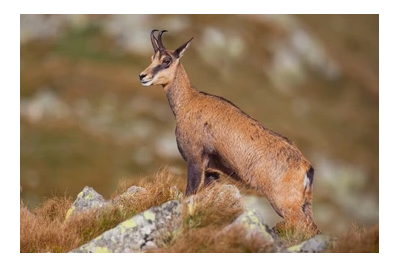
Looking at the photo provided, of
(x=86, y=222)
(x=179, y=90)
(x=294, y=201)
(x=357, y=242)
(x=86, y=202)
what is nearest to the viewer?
(x=357, y=242)

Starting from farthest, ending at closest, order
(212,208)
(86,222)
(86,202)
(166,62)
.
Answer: (166,62) < (86,202) < (86,222) < (212,208)

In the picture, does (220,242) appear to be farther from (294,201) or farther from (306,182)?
(306,182)

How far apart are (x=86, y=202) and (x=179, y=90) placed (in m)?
2.49

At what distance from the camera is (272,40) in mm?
20953

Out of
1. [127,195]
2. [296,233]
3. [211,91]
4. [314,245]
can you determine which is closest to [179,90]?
[127,195]

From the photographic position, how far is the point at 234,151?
13086mm

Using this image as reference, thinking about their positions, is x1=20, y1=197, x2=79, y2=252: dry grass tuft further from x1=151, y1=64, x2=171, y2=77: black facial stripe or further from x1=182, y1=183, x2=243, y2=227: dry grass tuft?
x1=151, y1=64, x2=171, y2=77: black facial stripe

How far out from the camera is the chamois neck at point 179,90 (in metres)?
13.7

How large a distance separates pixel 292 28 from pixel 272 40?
874mm

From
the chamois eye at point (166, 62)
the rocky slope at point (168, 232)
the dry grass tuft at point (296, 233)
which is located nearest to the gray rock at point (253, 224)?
the rocky slope at point (168, 232)

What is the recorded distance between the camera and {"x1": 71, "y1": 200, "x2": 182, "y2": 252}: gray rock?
12.0 m

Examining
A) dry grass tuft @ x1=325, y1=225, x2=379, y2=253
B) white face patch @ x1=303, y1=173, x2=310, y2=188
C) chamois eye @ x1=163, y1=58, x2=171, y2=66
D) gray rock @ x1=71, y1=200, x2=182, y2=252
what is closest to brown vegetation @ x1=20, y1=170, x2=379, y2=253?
dry grass tuft @ x1=325, y1=225, x2=379, y2=253
